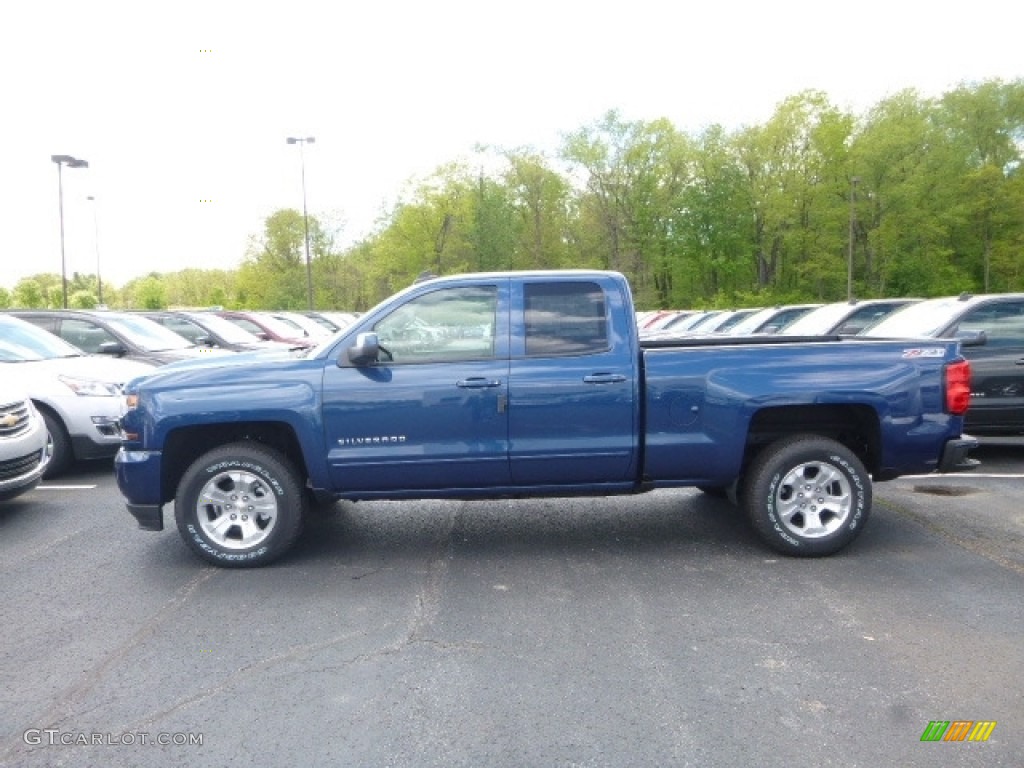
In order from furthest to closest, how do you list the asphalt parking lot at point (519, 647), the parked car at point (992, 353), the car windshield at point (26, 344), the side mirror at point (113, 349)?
the side mirror at point (113, 349)
the car windshield at point (26, 344)
the parked car at point (992, 353)
the asphalt parking lot at point (519, 647)

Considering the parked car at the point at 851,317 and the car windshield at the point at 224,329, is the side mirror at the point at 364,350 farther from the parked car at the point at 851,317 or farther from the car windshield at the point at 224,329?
the car windshield at the point at 224,329

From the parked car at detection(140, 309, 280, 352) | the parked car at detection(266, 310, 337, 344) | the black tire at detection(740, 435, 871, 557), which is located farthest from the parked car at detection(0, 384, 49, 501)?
the parked car at detection(266, 310, 337, 344)

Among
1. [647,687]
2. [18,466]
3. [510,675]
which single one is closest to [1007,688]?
[647,687]

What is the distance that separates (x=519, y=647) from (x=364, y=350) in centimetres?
212

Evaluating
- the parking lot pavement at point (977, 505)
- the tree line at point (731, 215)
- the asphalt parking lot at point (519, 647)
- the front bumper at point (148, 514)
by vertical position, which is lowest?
the asphalt parking lot at point (519, 647)

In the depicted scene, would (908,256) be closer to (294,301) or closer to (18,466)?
(294,301)

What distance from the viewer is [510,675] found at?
12.2ft

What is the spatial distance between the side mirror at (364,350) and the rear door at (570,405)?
91 cm

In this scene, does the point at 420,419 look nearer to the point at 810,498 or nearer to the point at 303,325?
the point at 810,498

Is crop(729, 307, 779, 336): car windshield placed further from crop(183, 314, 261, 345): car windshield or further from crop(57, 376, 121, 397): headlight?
crop(57, 376, 121, 397): headlight

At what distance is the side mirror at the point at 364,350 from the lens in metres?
5.07

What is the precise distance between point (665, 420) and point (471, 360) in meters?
1.36

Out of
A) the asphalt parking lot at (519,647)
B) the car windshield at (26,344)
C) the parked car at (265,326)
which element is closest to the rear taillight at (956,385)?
the asphalt parking lot at (519,647)

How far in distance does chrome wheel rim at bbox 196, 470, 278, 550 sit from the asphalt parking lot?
24 centimetres
